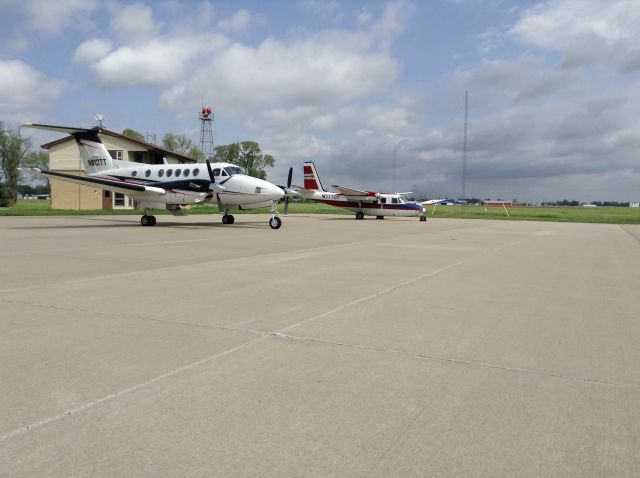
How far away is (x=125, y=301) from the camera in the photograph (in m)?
6.41

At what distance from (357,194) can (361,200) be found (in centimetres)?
91

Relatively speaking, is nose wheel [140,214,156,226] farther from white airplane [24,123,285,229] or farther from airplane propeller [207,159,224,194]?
airplane propeller [207,159,224,194]

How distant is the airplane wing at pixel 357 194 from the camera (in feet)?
118

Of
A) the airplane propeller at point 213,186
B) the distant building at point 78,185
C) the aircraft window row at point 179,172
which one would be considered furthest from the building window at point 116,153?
the airplane propeller at point 213,186

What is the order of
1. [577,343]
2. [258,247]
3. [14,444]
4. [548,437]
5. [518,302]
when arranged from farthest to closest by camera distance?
[258,247], [518,302], [577,343], [548,437], [14,444]

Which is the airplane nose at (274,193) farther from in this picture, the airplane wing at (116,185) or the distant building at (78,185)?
the distant building at (78,185)

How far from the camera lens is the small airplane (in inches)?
1417

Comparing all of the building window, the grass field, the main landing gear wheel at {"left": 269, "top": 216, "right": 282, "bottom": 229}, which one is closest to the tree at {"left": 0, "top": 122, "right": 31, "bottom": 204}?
the grass field

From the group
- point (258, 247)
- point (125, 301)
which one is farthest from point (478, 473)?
point (258, 247)

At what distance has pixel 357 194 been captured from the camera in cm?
3634

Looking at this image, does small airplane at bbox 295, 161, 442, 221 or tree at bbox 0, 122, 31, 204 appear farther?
tree at bbox 0, 122, 31, 204

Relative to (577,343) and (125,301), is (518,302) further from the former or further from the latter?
(125,301)

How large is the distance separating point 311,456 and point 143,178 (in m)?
23.2

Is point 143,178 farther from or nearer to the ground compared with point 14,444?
farther from the ground
